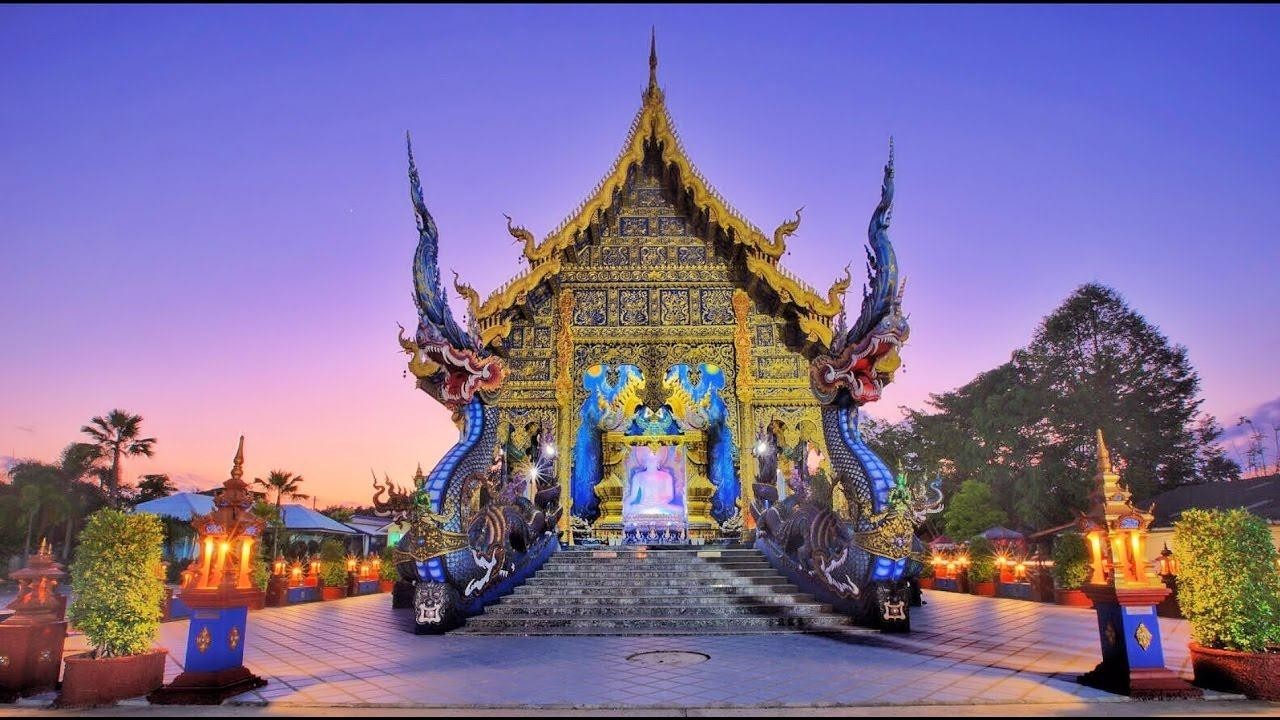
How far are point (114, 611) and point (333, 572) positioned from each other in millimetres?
11184

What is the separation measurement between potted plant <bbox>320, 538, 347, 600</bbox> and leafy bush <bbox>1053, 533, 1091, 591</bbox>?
48.3ft

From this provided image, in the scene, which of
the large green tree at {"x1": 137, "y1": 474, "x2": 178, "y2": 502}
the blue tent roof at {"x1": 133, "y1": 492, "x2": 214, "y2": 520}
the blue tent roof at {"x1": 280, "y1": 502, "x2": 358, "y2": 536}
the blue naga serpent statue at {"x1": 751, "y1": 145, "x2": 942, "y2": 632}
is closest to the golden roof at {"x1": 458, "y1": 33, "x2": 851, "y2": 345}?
the blue naga serpent statue at {"x1": 751, "y1": 145, "x2": 942, "y2": 632}

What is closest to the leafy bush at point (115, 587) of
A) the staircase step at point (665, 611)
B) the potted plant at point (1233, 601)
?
the staircase step at point (665, 611)

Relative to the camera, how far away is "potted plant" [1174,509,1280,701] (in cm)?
548

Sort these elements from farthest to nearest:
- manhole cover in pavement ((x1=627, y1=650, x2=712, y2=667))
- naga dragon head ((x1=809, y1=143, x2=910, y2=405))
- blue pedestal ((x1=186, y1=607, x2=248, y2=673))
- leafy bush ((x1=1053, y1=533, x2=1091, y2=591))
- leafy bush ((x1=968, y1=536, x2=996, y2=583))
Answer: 1. leafy bush ((x1=968, y1=536, x2=996, y2=583))
2. leafy bush ((x1=1053, y1=533, x2=1091, y2=591))
3. naga dragon head ((x1=809, y1=143, x2=910, y2=405))
4. manhole cover in pavement ((x1=627, y1=650, x2=712, y2=667))
5. blue pedestal ((x1=186, y1=607, x2=248, y2=673))

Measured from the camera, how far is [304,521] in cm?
2709

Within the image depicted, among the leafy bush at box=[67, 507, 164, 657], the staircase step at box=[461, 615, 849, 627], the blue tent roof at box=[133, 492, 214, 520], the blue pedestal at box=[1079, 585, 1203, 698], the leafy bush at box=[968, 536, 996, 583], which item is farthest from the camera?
the blue tent roof at box=[133, 492, 214, 520]

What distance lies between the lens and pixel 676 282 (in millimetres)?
15836

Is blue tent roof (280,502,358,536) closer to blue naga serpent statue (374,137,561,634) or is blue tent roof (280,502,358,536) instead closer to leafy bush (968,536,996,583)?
blue naga serpent statue (374,137,561,634)

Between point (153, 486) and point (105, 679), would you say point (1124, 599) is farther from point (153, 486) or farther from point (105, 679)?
point (153, 486)

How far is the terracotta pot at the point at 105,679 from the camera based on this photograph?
18.0 feet

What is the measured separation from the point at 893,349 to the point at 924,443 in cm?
3368

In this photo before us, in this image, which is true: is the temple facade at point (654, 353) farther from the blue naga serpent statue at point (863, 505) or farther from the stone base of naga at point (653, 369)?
the blue naga serpent statue at point (863, 505)

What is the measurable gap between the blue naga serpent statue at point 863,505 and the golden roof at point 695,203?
2140mm
